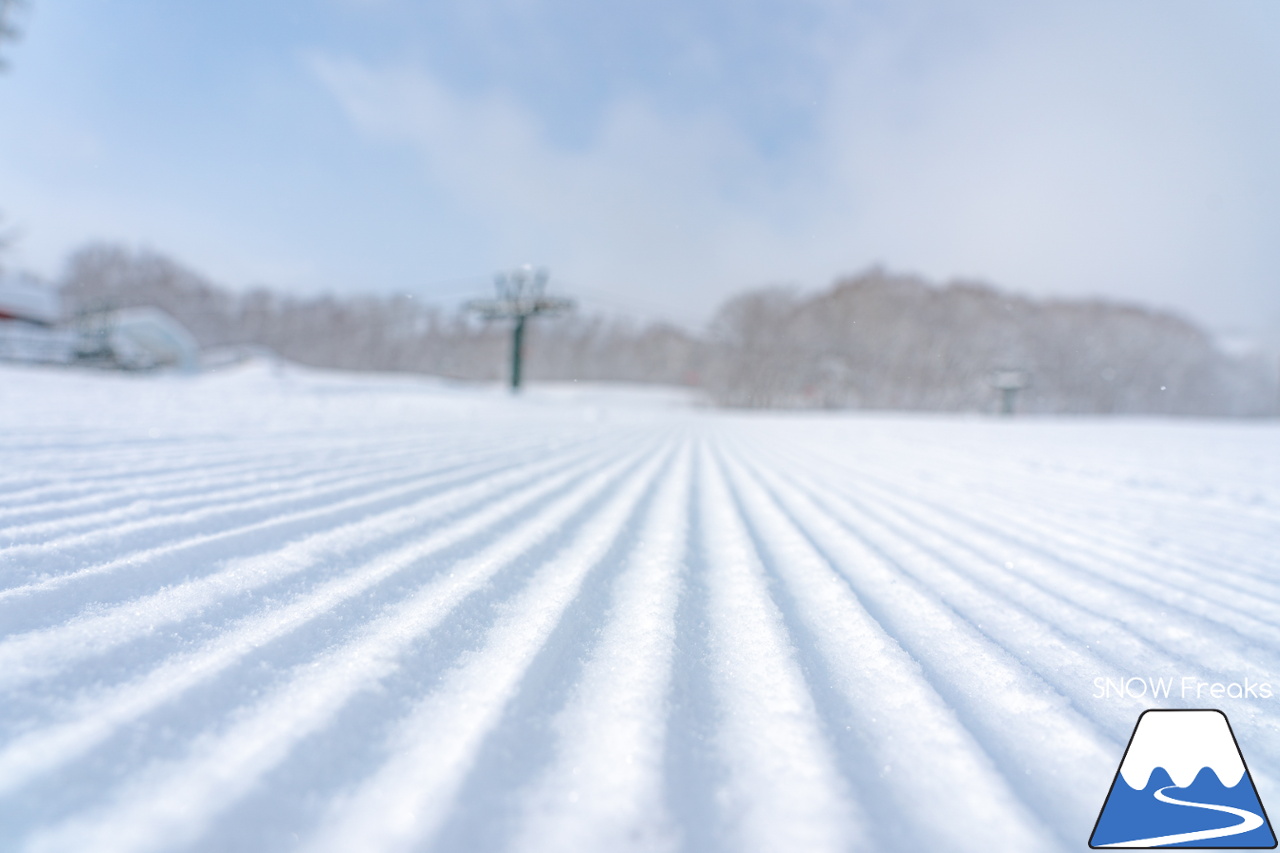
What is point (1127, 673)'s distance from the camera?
1023 millimetres

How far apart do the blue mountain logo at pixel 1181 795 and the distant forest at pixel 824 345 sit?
1918 cm

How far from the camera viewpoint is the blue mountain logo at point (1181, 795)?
68 centimetres

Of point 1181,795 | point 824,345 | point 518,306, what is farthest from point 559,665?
point 824,345

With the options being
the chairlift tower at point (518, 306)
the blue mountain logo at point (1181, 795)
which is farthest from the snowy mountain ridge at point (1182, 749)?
the chairlift tower at point (518, 306)

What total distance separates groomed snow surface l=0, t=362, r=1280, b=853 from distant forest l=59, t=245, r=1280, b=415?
17.6 metres

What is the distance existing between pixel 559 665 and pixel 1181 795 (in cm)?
94

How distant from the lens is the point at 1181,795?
741 mm

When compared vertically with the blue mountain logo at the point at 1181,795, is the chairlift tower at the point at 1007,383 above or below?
above

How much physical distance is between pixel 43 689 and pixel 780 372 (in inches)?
1073

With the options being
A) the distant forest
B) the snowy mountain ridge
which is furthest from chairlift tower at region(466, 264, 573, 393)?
the snowy mountain ridge

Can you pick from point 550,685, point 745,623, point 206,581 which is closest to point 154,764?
point 550,685

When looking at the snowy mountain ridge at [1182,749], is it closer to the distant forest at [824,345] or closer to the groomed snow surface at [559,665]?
the groomed snow surface at [559,665]

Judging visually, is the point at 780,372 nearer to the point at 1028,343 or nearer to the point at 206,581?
the point at 1028,343

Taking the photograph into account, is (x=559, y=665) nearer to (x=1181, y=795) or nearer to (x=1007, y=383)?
(x=1181, y=795)
